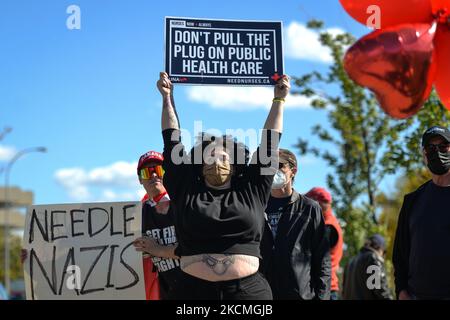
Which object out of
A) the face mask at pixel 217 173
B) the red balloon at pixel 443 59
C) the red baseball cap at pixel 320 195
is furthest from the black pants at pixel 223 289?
the red baseball cap at pixel 320 195

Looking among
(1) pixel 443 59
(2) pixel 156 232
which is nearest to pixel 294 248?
(2) pixel 156 232

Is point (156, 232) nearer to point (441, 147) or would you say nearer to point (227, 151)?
point (227, 151)

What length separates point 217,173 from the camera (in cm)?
407

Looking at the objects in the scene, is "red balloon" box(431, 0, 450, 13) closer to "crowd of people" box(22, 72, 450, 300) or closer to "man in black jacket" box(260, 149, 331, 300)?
"crowd of people" box(22, 72, 450, 300)

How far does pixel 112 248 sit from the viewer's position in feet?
18.2

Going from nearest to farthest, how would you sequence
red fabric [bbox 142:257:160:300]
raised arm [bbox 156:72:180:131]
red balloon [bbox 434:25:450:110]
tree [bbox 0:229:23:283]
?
red balloon [bbox 434:25:450:110]
raised arm [bbox 156:72:180:131]
red fabric [bbox 142:257:160:300]
tree [bbox 0:229:23:283]

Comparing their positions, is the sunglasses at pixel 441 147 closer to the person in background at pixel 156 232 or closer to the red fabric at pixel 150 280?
the person in background at pixel 156 232

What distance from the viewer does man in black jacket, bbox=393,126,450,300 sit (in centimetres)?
439

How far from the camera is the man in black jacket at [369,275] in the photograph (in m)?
7.21

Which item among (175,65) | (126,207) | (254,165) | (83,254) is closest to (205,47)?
(175,65)

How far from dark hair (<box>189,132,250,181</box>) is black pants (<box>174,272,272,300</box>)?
0.60m

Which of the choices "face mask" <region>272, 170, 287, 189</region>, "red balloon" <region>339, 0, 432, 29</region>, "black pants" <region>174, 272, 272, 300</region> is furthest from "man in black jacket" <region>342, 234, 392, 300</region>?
"red balloon" <region>339, 0, 432, 29</region>

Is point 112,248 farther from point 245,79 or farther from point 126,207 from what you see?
point 245,79
